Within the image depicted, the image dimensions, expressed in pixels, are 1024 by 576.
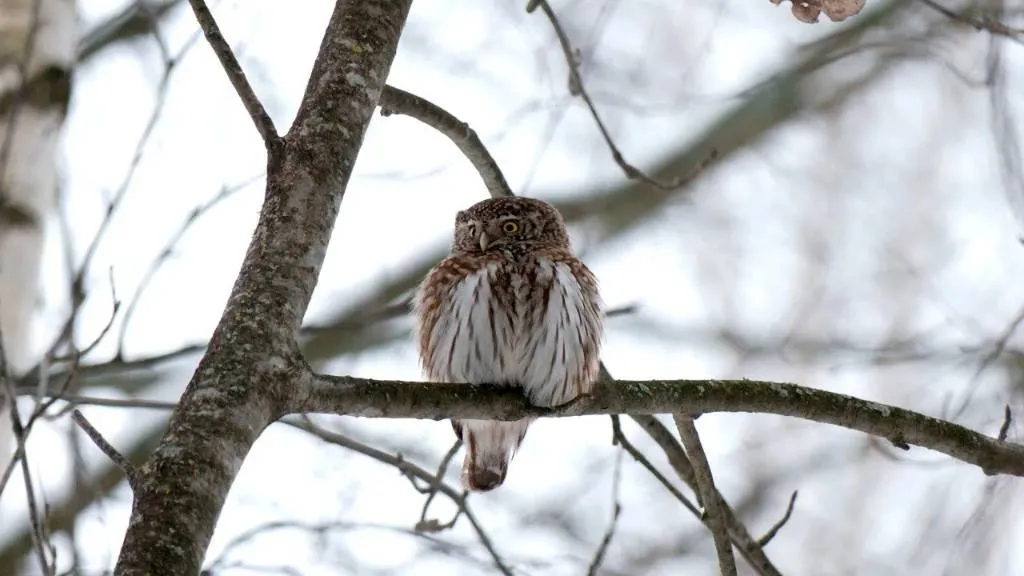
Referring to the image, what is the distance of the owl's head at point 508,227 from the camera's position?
459 cm

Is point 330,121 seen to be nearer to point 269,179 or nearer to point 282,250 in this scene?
point 269,179

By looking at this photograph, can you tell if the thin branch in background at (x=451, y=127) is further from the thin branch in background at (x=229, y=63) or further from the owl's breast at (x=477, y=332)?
the thin branch in background at (x=229, y=63)

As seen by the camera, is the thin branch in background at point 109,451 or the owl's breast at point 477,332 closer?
the thin branch in background at point 109,451

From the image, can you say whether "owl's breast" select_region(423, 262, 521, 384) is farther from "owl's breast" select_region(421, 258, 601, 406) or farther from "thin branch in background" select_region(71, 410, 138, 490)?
"thin branch in background" select_region(71, 410, 138, 490)

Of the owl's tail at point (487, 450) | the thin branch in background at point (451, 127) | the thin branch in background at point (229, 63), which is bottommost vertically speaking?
the thin branch in background at point (229, 63)

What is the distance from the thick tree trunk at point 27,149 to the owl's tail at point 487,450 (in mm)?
1562

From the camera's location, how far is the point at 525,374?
373 cm

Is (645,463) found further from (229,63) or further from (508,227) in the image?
(229,63)

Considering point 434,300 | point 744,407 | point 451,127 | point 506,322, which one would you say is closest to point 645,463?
point 744,407

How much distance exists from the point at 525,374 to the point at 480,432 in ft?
2.26

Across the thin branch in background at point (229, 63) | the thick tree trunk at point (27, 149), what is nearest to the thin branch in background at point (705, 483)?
the thin branch in background at point (229, 63)

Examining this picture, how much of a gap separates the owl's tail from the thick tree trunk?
1562mm

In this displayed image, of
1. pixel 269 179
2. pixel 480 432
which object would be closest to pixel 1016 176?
pixel 480 432

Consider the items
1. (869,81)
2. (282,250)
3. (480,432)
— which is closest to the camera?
(282,250)
